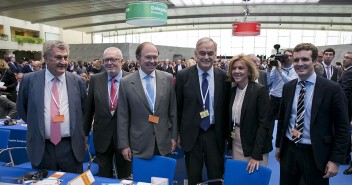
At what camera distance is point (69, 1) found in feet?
42.5

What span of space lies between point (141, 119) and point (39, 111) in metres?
0.83

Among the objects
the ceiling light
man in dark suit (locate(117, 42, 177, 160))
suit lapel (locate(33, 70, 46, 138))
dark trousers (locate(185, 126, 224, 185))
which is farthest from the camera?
the ceiling light

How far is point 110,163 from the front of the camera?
272 centimetres

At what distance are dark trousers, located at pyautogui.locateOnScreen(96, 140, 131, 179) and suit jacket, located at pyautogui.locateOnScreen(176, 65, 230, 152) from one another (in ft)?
2.57

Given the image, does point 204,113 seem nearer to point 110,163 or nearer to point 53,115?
point 110,163

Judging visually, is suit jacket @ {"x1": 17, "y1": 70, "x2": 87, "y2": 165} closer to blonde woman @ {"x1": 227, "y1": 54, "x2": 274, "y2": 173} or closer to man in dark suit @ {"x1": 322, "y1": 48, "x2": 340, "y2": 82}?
blonde woman @ {"x1": 227, "y1": 54, "x2": 274, "y2": 173}

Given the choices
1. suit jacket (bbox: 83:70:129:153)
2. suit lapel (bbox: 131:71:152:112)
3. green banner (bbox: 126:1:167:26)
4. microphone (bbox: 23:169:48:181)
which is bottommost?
microphone (bbox: 23:169:48:181)

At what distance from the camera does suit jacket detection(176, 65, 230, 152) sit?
232 cm

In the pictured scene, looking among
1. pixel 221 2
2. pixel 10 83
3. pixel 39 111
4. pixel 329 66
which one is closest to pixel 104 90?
pixel 39 111

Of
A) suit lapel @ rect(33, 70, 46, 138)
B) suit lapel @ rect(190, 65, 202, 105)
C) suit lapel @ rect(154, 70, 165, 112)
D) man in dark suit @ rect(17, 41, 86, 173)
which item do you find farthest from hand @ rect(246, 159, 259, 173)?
suit lapel @ rect(33, 70, 46, 138)

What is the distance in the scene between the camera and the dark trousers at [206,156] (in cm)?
234

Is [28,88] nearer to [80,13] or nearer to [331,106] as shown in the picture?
[331,106]

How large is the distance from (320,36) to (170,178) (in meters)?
25.7

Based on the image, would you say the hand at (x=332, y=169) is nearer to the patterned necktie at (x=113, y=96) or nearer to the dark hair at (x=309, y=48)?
the dark hair at (x=309, y=48)
